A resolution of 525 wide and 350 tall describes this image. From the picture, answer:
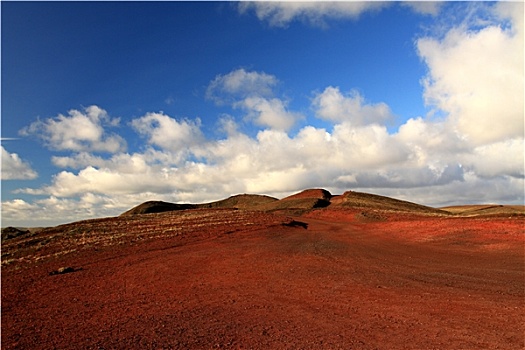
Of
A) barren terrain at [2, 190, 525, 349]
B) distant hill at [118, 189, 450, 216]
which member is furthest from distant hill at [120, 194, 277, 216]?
barren terrain at [2, 190, 525, 349]

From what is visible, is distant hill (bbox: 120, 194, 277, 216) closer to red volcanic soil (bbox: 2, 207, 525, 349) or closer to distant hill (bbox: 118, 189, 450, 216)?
distant hill (bbox: 118, 189, 450, 216)

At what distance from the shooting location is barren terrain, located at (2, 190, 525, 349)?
32.7 feet

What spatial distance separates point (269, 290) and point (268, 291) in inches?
5.4

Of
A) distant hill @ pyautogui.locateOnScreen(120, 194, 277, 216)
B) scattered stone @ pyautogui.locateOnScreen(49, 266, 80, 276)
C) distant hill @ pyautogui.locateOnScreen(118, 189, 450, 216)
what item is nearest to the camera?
scattered stone @ pyautogui.locateOnScreen(49, 266, 80, 276)

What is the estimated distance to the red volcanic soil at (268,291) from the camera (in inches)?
392

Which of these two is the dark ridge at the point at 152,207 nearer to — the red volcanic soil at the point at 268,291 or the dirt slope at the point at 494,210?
the red volcanic soil at the point at 268,291

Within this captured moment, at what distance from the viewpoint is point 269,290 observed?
1435 cm

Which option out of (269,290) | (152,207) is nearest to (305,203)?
(152,207)

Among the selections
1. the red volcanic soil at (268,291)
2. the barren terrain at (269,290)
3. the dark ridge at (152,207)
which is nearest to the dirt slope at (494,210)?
the red volcanic soil at (268,291)

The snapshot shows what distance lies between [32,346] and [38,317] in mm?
2850

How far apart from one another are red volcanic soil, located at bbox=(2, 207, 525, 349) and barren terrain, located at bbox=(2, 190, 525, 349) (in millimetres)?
55

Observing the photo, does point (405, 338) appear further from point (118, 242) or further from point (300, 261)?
point (118, 242)

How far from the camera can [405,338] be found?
380 inches

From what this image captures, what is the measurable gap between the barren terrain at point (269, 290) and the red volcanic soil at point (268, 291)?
0.18 feet
